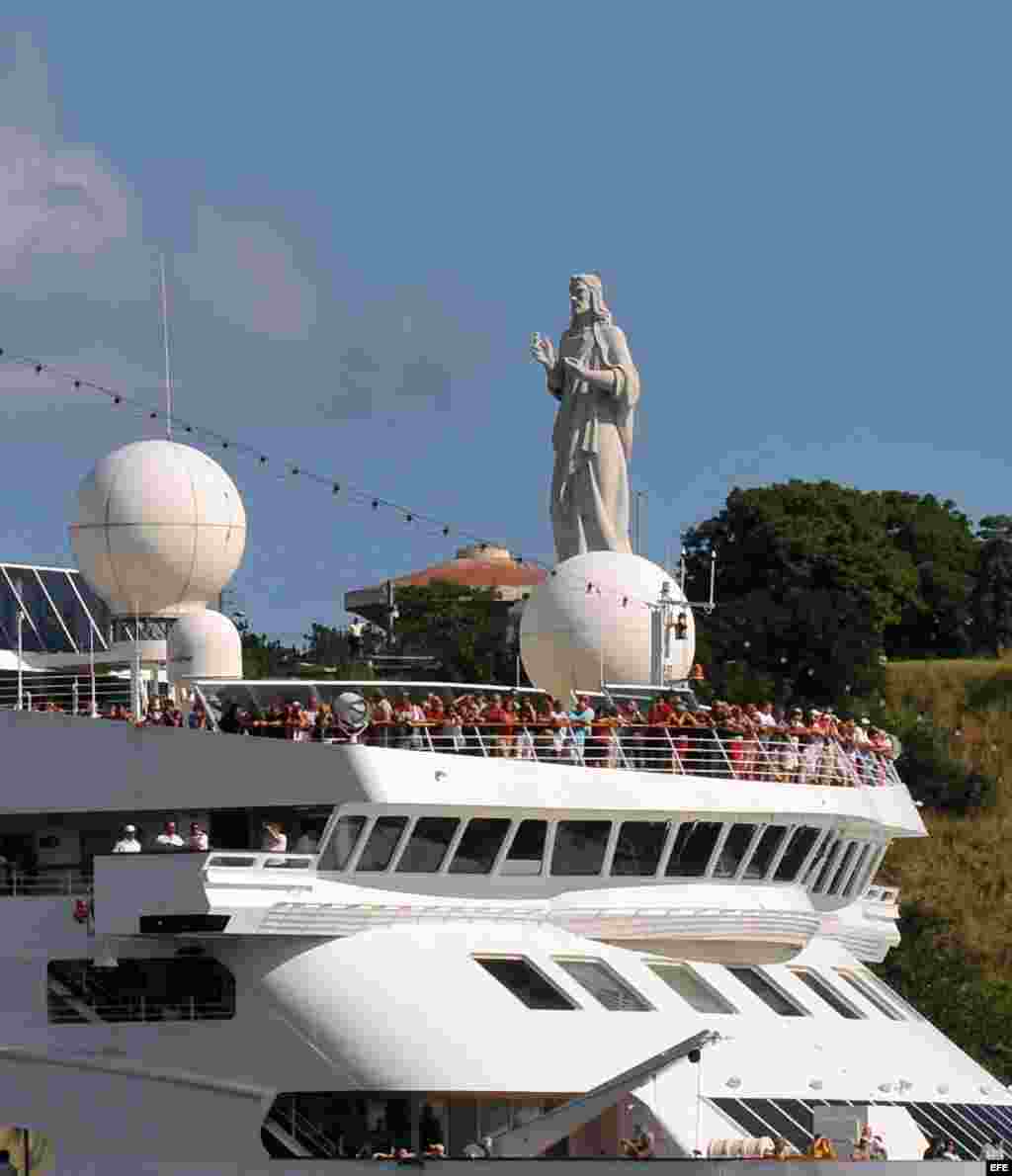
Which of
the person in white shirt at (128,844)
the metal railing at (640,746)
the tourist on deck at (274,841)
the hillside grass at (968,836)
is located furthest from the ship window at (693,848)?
the hillside grass at (968,836)

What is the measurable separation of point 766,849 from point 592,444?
912 inches

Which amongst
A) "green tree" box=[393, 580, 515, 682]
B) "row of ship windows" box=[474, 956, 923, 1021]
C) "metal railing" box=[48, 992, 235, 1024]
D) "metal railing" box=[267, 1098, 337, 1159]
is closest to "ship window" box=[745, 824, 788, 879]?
"row of ship windows" box=[474, 956, 923, 1021]

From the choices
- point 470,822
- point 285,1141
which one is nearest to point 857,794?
point 470,822

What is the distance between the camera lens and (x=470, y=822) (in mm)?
41188

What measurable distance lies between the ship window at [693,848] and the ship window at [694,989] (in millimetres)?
1409

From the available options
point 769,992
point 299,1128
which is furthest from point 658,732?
point 299,1128

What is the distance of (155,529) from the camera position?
170 feet

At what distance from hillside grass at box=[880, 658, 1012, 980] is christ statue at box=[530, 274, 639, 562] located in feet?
77.3

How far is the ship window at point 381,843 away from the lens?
40625 millimetres

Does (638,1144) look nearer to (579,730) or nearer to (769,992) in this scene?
(769,992)

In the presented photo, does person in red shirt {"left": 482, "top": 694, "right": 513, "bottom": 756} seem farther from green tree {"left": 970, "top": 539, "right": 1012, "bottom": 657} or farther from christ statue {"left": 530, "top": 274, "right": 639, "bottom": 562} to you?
green tree {"left": 970, "top": 539, "right": 1012, "bottom": 657}

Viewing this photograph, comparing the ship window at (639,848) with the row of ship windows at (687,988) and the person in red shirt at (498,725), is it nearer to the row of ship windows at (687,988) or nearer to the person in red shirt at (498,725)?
the row of ship windows at (687,988)

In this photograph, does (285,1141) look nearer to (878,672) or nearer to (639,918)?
(639,918)

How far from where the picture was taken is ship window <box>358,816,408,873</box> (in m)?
40.6
